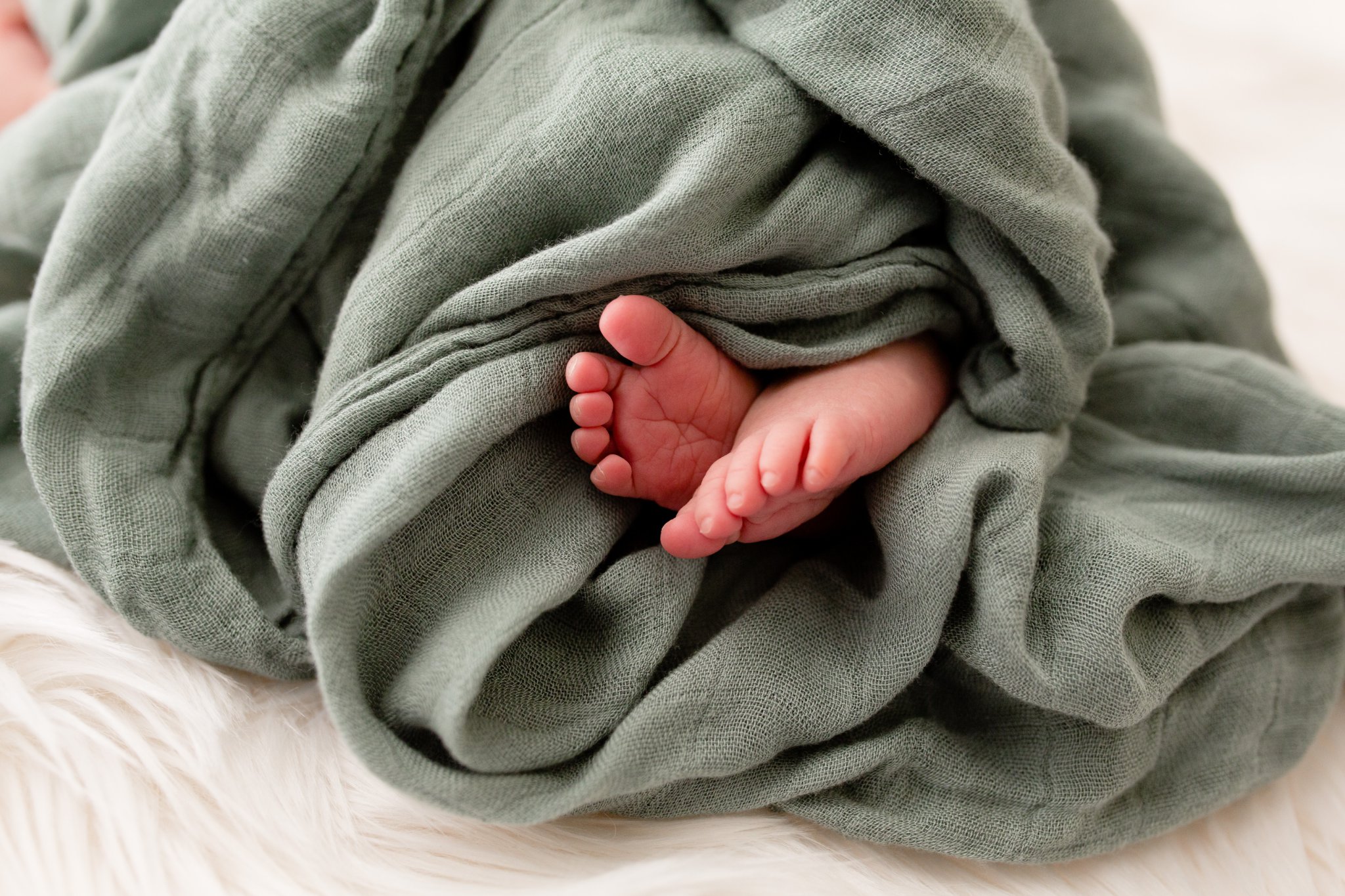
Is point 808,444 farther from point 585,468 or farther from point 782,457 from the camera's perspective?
point 585,468

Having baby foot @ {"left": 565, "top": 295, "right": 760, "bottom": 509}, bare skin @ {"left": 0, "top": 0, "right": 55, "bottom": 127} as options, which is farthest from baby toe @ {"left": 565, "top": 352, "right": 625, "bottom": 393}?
bare skin @ {"left": 0, "top": 0, "right": 55, "bottom": 127}

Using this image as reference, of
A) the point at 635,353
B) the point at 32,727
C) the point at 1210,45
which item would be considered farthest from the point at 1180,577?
the point at 1210,45

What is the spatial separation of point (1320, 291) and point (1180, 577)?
0.58 m

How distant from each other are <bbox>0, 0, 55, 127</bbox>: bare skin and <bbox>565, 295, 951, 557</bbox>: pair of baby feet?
33.6 inches

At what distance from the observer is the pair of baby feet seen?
1.72 ft

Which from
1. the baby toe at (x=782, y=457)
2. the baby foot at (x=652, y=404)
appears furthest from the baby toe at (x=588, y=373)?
the baby toe at (x=782, y=457)

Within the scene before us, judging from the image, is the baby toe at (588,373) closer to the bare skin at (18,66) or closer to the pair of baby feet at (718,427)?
the pair of baby feet at (718,427)

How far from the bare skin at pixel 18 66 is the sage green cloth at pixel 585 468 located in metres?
0.49

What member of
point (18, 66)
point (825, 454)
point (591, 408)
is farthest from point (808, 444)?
point (18, 66)

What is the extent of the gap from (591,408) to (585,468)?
0.06m

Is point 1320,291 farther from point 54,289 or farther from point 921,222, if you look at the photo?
point 54,289

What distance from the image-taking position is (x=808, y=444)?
1.77ft

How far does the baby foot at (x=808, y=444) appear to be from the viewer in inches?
20.5

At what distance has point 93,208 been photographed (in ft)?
2.01
